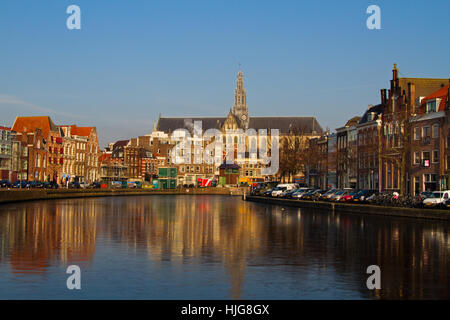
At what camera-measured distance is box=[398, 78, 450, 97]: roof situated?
8138cm

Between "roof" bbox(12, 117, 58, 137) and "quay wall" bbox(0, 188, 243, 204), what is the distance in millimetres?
29393

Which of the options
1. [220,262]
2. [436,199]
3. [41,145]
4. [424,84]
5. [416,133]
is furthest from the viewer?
[41,145]

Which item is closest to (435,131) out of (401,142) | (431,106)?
(431,106)

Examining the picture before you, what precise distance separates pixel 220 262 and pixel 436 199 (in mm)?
37293

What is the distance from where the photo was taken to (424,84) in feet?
270

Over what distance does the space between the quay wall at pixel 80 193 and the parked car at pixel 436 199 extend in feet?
162

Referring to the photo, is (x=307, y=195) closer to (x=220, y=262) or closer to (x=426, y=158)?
(x=426, y=158)

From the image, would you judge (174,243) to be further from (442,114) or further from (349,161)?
(349,161)

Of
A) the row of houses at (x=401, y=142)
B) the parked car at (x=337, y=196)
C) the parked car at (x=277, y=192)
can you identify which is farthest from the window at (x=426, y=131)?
the parked car at (x=277, y=192)

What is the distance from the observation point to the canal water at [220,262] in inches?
665

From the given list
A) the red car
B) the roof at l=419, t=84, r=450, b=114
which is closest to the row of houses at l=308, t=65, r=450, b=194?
the roof at l=419, t=84, r=450, b=114

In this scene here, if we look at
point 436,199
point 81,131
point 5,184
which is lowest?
point 436,199

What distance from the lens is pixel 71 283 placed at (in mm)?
17719
